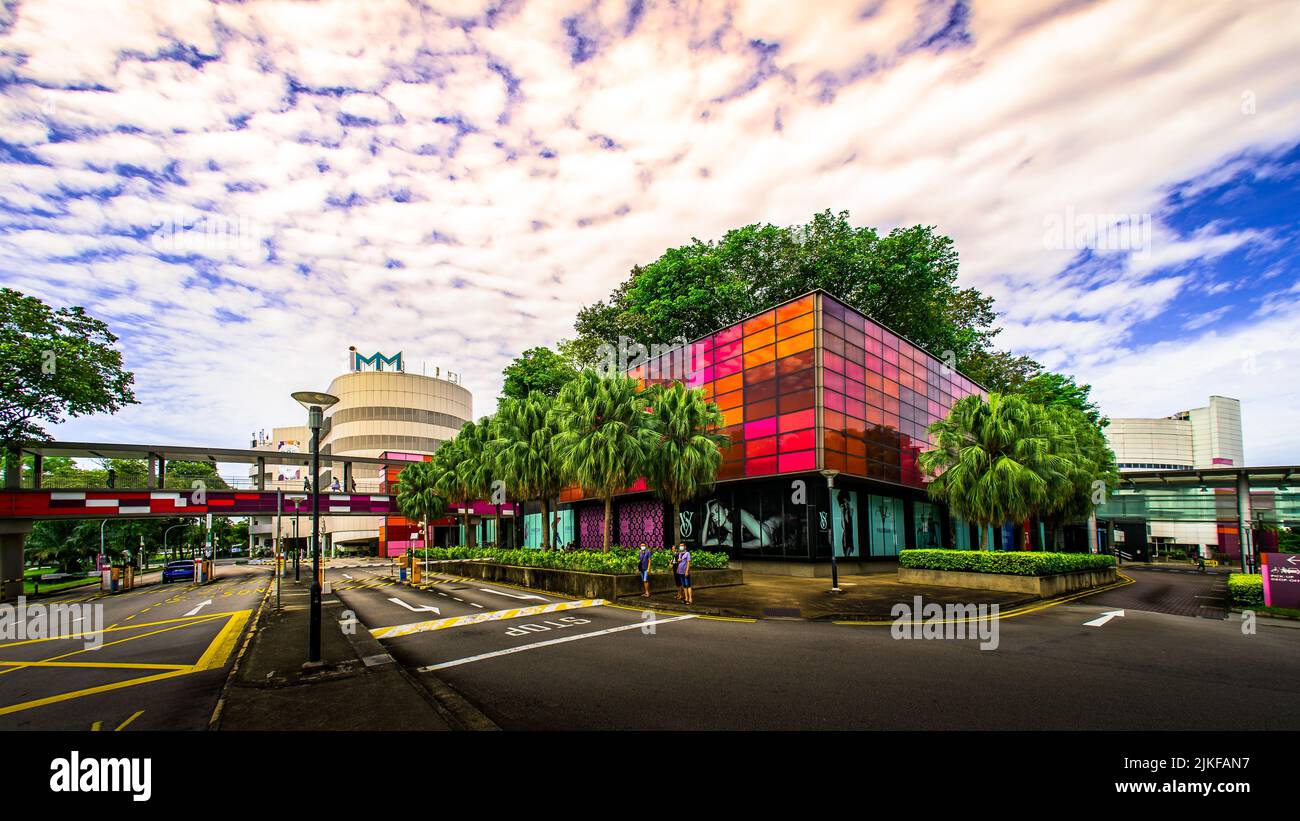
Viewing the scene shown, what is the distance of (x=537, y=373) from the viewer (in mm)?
47688

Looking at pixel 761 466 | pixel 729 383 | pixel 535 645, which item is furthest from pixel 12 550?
pixel 761 466

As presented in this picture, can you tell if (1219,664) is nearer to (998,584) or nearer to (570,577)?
(998,584)

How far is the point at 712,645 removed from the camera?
11.3 m

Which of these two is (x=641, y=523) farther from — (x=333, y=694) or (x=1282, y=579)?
(x=333, y=694)

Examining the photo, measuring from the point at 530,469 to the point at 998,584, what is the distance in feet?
68.9

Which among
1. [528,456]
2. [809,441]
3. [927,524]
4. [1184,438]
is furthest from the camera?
[1184,438]

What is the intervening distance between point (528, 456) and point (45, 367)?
71.1ft

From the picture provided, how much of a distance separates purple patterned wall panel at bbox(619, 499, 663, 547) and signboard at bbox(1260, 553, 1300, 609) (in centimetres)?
2583

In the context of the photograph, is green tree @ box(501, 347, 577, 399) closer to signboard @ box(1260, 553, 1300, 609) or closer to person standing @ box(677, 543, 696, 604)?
person standing @ box(677, 543, 696, 604)

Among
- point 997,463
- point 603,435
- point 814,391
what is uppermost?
point 814,391

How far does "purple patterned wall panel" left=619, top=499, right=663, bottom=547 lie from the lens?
35906 millimetres
